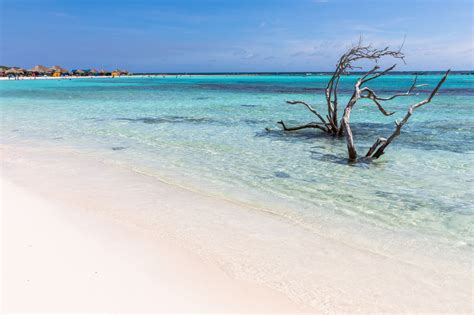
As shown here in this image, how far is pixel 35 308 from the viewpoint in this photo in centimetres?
325

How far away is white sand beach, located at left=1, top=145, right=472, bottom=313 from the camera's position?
3443 millimetres

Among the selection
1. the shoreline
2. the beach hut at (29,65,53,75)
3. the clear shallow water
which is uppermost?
the beach hut at (29,65,53,75)

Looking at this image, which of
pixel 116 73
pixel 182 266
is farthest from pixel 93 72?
pixel 182 266

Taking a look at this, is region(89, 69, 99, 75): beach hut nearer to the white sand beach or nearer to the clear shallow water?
the clear shallow water

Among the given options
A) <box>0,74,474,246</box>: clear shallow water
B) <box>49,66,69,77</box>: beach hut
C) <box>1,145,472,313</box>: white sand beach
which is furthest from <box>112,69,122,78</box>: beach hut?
<box>1,145,472,313</box>: white sand beach

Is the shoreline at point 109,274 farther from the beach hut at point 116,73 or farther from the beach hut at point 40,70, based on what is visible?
the beach hut at point 116,73

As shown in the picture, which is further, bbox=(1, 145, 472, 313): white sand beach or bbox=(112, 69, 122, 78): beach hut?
bbox=(112, 69, 122, 78): beach hut

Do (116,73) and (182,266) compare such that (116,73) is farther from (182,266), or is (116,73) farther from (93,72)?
(182,266)

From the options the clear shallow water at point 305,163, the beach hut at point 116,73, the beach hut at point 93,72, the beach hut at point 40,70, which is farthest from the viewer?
the beach hut at point 93,72

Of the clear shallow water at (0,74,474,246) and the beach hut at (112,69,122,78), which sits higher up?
the beach hut at (112,69,122,78)

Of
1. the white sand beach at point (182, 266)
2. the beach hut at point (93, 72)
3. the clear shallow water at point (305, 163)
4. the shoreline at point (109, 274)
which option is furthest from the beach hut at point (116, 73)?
the shoreline at point (109, 274)

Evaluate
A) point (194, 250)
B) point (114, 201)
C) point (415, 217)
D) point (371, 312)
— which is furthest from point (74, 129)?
point (371, 312)

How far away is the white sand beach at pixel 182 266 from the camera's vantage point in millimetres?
3443

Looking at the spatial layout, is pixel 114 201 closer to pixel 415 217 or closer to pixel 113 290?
pixel 113 290
